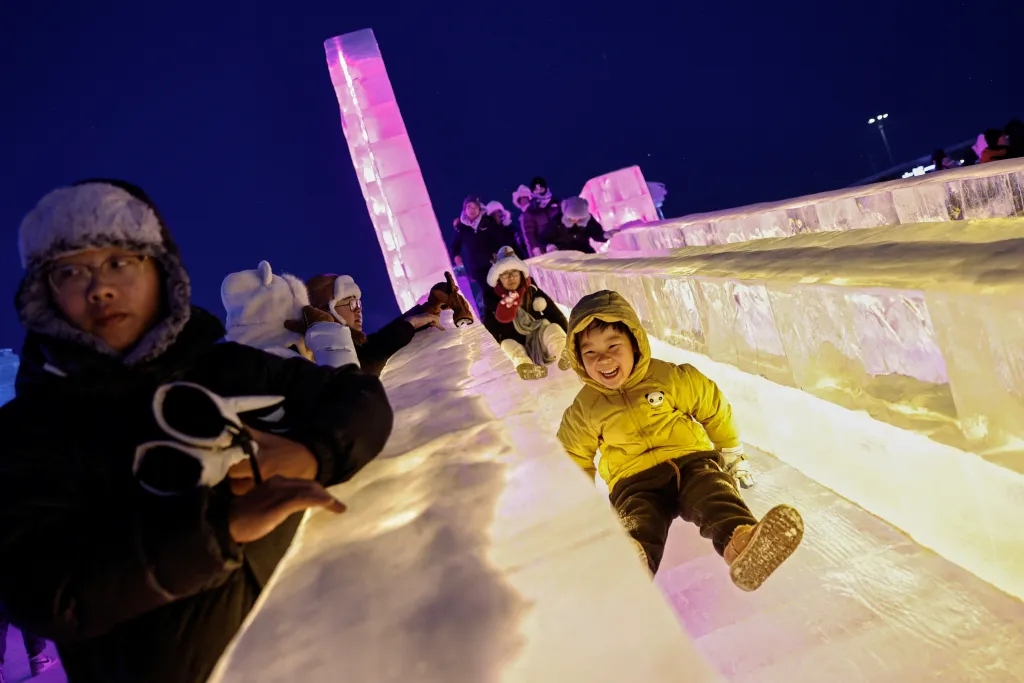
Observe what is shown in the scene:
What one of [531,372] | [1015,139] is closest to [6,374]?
[531,372]

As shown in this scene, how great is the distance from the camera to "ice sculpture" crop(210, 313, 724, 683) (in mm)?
682

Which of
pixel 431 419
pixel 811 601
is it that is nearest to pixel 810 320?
pixel 811 601

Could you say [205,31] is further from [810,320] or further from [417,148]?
[810,320]

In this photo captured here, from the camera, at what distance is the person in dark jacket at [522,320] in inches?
175

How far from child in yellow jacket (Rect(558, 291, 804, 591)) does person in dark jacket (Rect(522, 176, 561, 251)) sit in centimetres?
679

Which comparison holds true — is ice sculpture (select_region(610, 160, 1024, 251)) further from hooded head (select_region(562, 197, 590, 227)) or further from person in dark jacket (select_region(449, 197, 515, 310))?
hooded head (select_region(562, 197, 590, 227))

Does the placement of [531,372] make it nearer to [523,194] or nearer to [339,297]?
[339,297]

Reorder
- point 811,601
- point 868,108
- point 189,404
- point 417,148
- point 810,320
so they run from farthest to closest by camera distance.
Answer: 1. point 868,108
2. point 417,148
3. point 810,320
4. point 811,601
5. point 189,404

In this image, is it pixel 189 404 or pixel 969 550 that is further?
pixel 969 550

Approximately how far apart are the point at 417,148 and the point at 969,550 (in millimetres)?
53922

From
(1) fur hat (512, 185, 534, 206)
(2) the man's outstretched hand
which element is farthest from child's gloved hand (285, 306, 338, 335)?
(1) fur hat (512, 185, 534, 206)

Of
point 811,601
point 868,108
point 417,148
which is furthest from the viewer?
point 868,108

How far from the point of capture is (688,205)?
55.3m

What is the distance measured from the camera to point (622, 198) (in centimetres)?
1153
